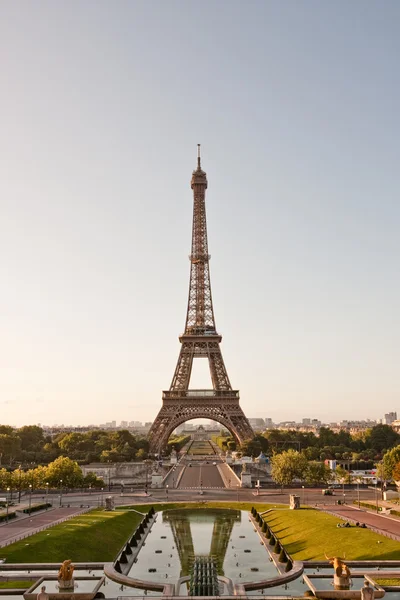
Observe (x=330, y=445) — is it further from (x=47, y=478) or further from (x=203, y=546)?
(x=203, y=546)

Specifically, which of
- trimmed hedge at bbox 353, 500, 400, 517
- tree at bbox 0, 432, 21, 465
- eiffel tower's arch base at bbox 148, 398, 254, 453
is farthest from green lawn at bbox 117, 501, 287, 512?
tree at bbox 0, 432, 21, 465

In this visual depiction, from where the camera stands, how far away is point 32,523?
58.0 metres

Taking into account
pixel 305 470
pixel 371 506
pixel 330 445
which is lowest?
pixel 371 506

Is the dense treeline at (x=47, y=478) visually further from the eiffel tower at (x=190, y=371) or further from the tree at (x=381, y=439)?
the tree at (x=381, y=439)

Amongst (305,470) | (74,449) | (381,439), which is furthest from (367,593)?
(381,439)

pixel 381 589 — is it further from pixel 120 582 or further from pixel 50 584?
pixel 50 584

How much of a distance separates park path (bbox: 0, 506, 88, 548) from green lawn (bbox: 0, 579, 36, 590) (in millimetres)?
10548

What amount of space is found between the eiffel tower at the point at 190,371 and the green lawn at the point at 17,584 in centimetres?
7619

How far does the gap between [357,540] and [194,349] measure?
241 ft

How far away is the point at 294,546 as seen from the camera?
1918 inches

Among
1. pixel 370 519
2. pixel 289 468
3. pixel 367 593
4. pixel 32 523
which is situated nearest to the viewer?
pixel 367 593

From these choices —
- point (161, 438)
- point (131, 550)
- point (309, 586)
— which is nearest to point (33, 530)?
point (131, 550)

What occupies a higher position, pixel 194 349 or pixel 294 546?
pixel 194 349

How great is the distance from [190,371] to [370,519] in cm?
6439
